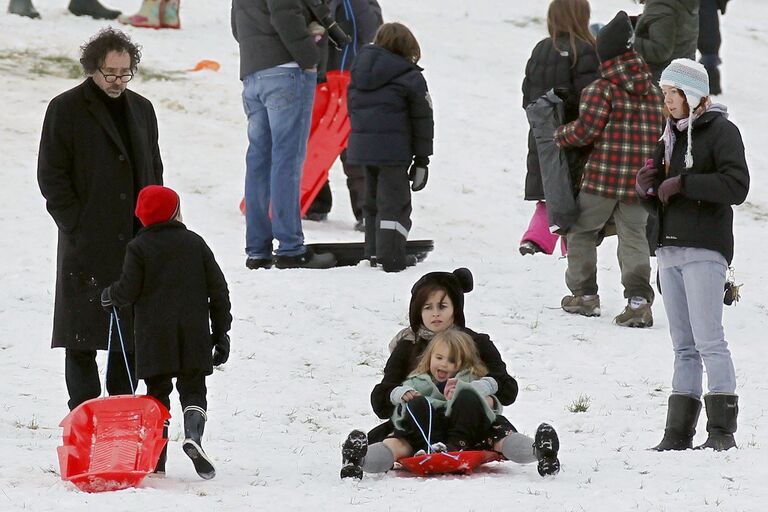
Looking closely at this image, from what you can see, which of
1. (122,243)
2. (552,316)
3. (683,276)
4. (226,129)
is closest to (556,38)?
(552,316)

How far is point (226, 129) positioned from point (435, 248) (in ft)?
12.9

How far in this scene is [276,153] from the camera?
980 cm

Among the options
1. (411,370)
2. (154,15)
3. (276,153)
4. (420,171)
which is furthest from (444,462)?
(154,15)

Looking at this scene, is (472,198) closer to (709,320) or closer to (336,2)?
(336,2)

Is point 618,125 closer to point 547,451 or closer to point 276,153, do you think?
point 276,153

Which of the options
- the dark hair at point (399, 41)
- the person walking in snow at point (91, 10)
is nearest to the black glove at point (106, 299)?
the dark hair at point (399, 41)

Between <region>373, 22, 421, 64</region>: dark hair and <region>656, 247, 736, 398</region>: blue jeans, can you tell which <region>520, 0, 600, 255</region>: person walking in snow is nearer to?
<region>373, 22, 421, 64</region>: dark hair

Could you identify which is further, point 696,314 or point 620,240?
point 620,240

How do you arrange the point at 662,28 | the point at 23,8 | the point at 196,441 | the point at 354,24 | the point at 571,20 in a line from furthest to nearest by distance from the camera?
the point at 23,8 < the point at 354,24 < the point at 662,28 < the point at 571,20 < the point at 196,441

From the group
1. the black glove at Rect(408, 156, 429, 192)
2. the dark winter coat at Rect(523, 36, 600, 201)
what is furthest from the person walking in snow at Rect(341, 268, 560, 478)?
the black glove at Rect(408, 156, 429, 192)

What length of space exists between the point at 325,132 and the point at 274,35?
2229 mm

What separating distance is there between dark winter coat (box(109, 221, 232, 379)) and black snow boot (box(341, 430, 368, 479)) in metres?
0.68

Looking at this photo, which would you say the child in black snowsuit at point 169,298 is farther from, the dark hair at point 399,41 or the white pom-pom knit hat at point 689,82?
the dark hair at point 399,41

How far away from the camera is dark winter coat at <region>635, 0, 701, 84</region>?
1041cm
